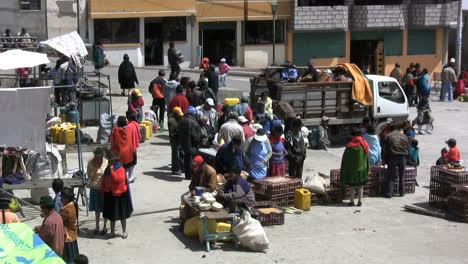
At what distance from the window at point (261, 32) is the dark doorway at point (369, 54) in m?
4.31

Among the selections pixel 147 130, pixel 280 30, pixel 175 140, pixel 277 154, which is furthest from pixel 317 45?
pixel 277 154

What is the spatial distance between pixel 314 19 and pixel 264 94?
21.2m

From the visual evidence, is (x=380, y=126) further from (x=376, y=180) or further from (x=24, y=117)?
(x=24, y=117)

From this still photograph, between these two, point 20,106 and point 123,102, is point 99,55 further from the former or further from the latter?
point 20,106

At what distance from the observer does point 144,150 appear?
20500 millimetres

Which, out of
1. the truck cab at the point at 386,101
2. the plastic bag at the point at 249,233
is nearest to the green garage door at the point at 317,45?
the truck cab at the point at 386,101

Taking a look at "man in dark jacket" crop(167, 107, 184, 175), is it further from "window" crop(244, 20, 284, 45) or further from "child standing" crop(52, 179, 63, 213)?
"window" crop(244, 20, 284, 45)

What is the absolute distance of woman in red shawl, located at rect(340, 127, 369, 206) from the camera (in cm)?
1543

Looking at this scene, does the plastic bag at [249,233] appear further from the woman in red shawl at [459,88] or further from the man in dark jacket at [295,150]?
the woman in red shawl at [459,88]

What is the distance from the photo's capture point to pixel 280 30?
41.3m

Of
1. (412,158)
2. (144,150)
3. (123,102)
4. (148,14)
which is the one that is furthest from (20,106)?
(148,14)

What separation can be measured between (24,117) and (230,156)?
153 inches

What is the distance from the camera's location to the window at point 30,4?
36312mm

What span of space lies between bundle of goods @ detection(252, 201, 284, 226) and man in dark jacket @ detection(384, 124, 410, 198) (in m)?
3.01
